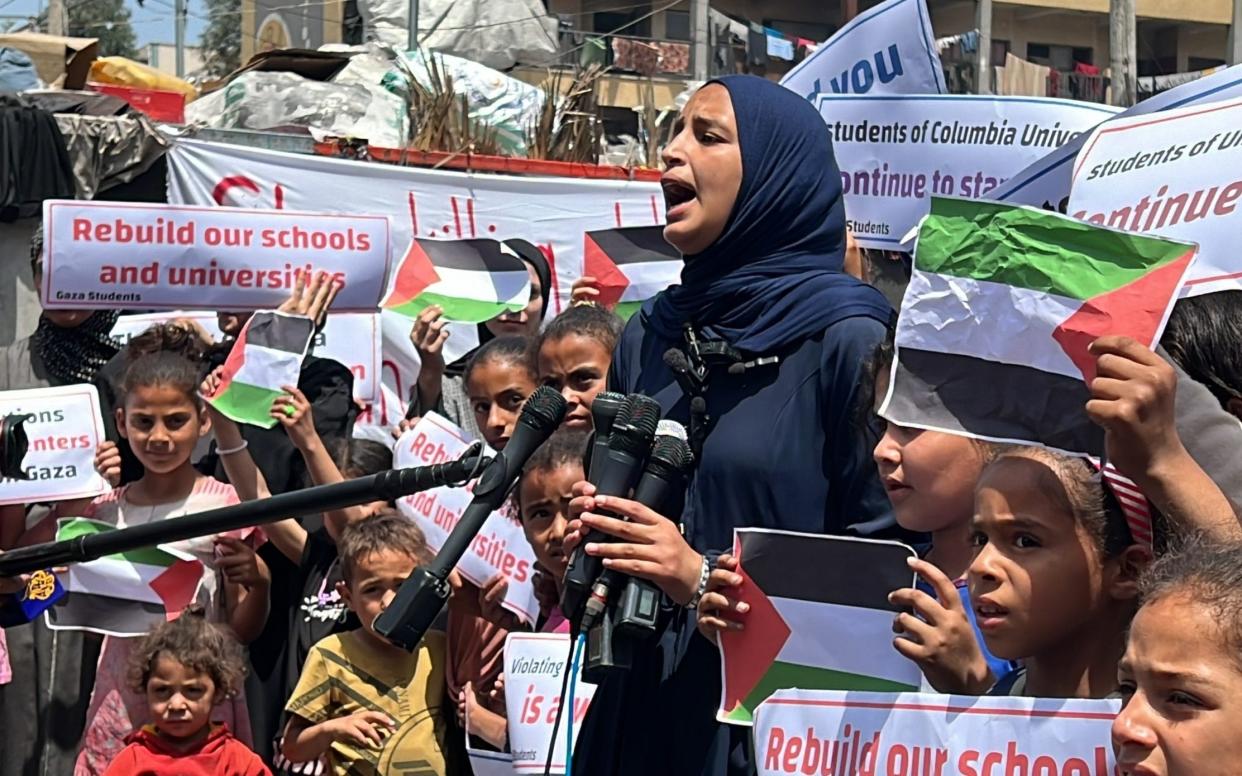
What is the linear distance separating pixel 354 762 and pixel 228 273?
147 centimetres

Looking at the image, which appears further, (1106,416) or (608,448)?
(608,448)

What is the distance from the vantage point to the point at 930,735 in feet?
7.43

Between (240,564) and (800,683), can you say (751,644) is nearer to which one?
(800,683)

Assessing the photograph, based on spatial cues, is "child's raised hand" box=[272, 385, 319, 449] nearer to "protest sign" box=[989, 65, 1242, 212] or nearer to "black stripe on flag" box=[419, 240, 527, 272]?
"black stripe on flag" box=[419, 240, 527, 272]

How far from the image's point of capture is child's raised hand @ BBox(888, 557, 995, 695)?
239 centimetres

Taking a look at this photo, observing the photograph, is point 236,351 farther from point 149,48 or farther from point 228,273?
point 149,48

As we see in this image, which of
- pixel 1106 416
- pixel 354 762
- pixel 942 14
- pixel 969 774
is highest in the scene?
pixel 942 14

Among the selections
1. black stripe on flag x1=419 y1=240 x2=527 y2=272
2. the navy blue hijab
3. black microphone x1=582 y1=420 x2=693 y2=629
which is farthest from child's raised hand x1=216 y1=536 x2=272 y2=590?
black microphone x1=582 y1=420 x2=693 y2=629

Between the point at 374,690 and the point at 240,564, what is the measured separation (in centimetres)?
73

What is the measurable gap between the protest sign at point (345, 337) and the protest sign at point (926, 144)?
1855 mm

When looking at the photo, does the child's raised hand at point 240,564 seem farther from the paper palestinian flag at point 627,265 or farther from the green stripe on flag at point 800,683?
the green stripe on flag at point 800,683

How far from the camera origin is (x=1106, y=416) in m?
2.04

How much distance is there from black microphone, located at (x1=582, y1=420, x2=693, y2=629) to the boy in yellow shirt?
5.56 ft

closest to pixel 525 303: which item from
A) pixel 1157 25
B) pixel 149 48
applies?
pixel 1157 25
